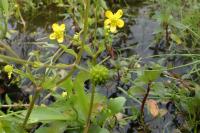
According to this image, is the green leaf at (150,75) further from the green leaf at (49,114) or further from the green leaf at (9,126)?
the green leaf at (9,126)

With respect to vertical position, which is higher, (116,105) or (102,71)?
(102,71)

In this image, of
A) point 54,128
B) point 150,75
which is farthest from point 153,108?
point 54,128

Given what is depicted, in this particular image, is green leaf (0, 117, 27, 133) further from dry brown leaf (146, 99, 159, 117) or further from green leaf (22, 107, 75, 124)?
dry brown leaf (146, 99, 159, 117)

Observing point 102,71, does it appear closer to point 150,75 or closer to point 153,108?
point 150,75

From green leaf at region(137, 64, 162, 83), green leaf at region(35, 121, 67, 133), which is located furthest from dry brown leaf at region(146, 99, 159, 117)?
green leaf at region(35, 121, 67, 133)

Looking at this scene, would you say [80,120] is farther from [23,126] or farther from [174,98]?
[174,98]

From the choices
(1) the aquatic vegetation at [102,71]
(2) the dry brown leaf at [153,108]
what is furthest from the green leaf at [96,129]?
(2) the dry brown leaf at [153,108]

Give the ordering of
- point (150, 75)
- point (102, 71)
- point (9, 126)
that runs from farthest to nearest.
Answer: point (150, 75)
point (9, 126)
point (102, 71)

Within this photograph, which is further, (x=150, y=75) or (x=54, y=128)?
(x=150, y=75)

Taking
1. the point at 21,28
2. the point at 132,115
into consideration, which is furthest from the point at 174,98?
the point at 21,28
